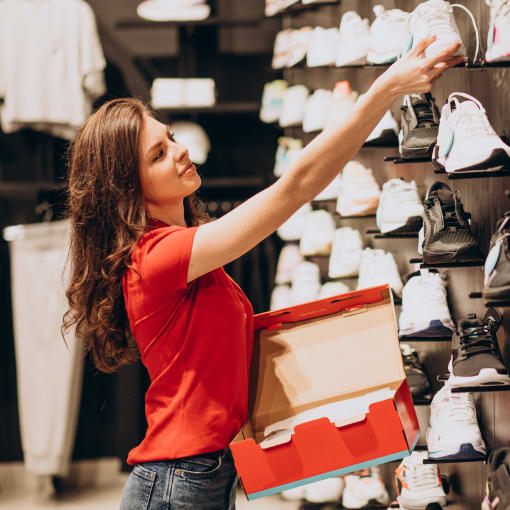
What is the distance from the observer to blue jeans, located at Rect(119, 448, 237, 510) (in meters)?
1.47

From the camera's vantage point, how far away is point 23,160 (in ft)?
16.4

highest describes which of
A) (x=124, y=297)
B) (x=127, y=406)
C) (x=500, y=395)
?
(x=124, y=297)

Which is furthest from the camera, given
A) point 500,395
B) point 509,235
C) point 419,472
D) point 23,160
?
point 23,160

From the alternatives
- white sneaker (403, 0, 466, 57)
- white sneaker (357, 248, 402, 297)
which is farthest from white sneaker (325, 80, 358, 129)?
white sneaker (403, 0, 466, 57)

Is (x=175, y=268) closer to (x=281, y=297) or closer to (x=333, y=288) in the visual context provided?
(x=333, y=288)

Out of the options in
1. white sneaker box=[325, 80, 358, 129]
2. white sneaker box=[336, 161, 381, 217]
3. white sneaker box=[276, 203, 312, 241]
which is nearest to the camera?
white sneaker box=[336, 161, 381, 217]

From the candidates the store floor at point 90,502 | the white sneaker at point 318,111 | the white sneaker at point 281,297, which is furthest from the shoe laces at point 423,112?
the store floor at point 90,502

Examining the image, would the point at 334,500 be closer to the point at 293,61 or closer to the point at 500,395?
the point at 500,395

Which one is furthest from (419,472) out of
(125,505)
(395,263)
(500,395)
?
(125,505)

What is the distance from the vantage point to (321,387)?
1.64 meters

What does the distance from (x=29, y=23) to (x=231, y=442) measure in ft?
12.2

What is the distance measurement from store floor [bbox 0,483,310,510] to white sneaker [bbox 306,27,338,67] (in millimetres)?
2280

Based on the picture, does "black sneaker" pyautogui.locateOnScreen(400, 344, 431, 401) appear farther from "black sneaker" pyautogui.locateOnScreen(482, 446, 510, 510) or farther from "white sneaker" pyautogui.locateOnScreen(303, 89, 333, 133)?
"white sneaker" pyautogui.locateOnScreen(303, 89, 333, 133)

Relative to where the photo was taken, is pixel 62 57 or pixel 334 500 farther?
pixel 62 57
